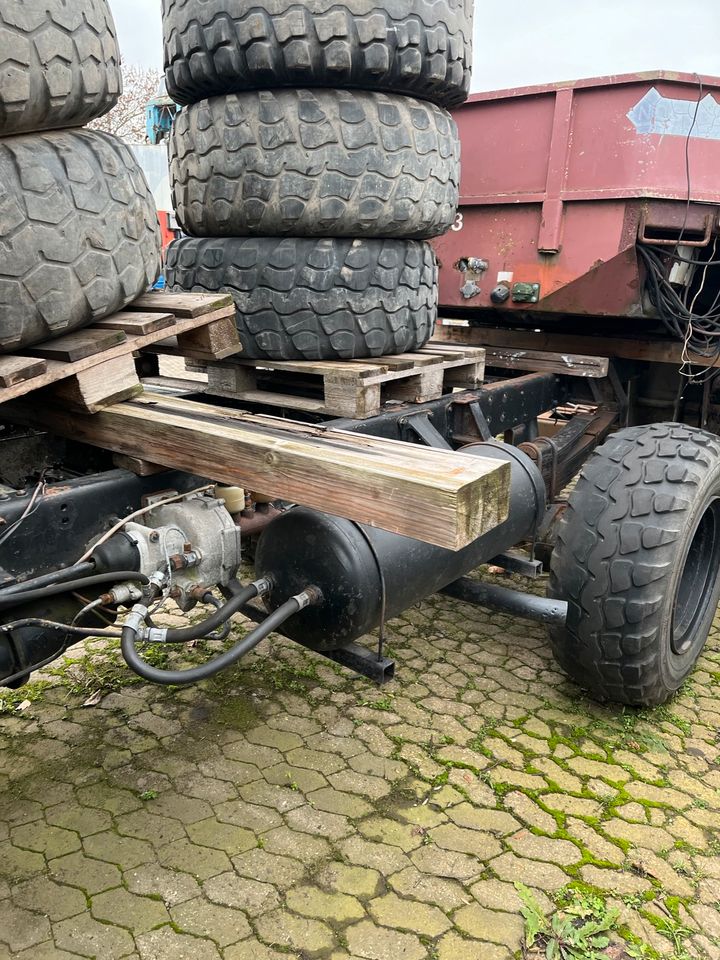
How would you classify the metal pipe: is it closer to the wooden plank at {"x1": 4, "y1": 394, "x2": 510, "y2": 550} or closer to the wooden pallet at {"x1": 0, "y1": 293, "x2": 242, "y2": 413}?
the wooden plank at {"x1": 4, "y1": 394, "x2": 510, "y2": 550}

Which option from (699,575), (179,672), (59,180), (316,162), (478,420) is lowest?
(699,575)

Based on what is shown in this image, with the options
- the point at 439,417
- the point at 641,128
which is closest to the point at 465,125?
the point at 641,128

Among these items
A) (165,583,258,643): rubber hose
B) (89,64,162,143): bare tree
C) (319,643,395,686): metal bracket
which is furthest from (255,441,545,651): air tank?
(89,64,162,143): bare tree

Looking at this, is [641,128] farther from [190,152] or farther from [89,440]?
[89,440]

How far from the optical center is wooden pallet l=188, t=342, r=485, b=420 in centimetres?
271

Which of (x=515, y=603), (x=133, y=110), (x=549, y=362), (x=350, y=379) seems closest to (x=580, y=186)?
(x=549, y=362)

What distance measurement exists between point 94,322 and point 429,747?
78.9 inches

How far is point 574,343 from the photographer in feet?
14.3

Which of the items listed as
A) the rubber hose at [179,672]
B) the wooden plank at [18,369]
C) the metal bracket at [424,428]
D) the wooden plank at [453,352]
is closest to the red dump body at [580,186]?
the wooden plank at [453,352]

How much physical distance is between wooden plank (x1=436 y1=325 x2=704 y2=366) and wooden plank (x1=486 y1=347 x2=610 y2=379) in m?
0.11

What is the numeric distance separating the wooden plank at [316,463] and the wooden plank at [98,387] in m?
0.04

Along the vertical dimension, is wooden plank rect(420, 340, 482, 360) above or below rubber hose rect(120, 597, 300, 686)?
above

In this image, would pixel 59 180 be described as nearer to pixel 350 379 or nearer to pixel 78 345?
pixel 78 345

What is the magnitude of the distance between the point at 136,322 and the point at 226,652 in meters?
0.95
